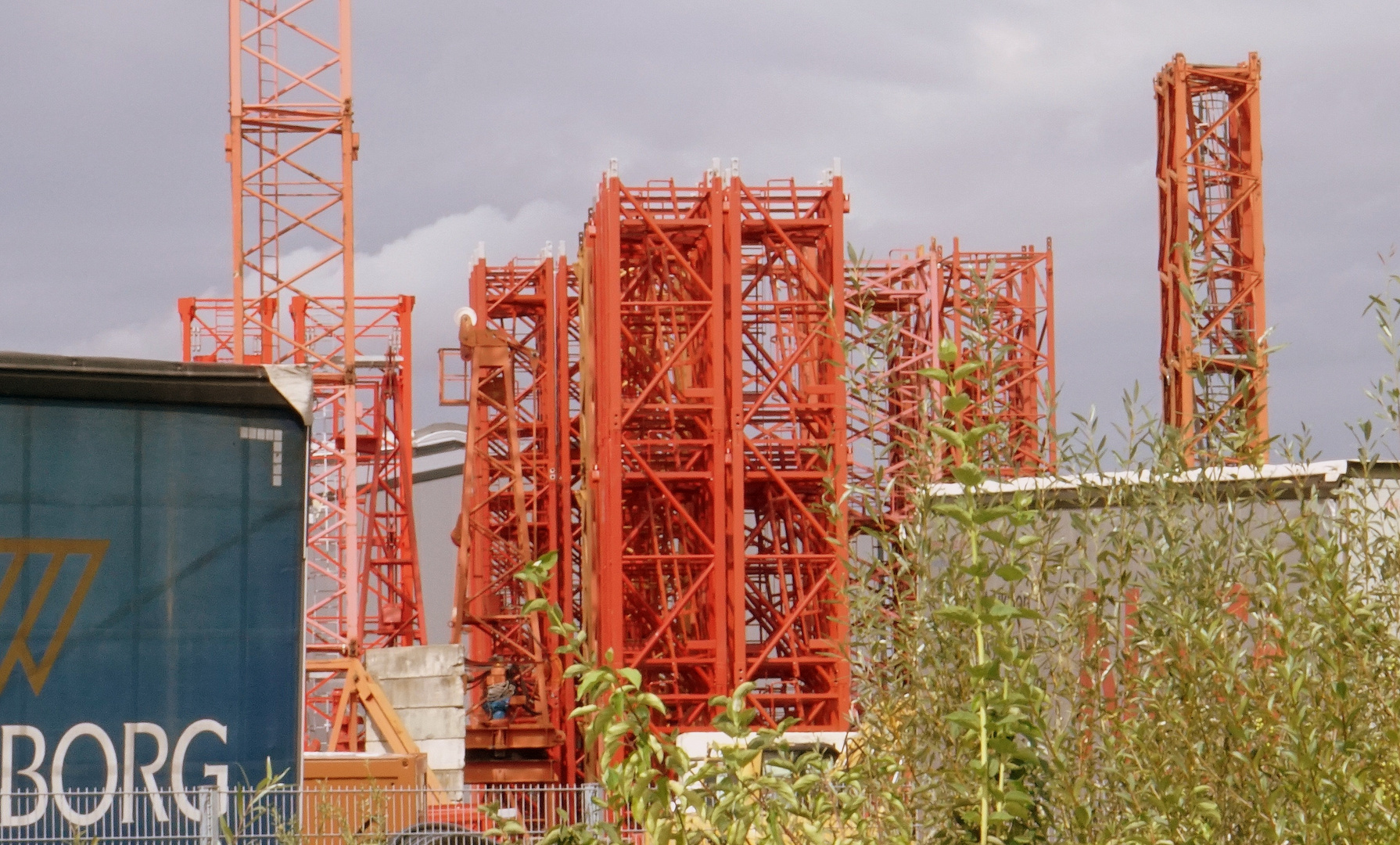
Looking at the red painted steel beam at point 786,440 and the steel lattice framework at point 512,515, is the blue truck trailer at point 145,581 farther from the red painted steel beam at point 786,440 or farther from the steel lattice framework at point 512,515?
the steel lattice framework at point 512,515

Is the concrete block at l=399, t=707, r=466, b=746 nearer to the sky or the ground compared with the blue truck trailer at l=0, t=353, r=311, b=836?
nearer to the ground

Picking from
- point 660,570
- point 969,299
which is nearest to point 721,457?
point 660,570

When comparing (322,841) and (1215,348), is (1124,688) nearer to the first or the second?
(322,841)

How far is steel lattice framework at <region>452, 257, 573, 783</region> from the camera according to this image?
37.0 metres

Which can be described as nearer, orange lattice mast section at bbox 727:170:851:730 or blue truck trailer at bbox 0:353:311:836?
blue truck trailer at bbox 0:353:311:836

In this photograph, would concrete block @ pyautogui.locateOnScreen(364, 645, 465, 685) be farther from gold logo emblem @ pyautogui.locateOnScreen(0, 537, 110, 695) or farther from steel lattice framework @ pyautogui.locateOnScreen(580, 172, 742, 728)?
→ gold logo emblem @ pyautogui.locateOnScreen(0, 537, 110, 695)

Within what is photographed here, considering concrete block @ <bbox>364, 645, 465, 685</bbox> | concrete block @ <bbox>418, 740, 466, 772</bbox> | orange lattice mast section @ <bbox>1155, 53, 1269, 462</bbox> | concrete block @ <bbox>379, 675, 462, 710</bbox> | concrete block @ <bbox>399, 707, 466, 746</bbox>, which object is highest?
orange lattice mast section @ <bbox>1155, 53, 1269, 462</bbox>

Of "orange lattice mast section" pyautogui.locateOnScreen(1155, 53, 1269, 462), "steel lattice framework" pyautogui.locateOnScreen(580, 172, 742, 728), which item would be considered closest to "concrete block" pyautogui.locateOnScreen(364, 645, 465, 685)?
"steel lattice framework" pyautogui.locateOnScreen(580, 172, 742, 728)

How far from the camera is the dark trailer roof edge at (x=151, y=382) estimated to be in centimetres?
1147

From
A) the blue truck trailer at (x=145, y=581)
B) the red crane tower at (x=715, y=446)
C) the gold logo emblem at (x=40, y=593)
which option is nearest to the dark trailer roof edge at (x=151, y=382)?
the blue truck trailer at (x=145, y=581)

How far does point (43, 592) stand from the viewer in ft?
37.0

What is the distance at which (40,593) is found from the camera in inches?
444

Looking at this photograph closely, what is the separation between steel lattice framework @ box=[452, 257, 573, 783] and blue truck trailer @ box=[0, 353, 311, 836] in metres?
22.7

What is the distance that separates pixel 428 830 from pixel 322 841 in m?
2.47
